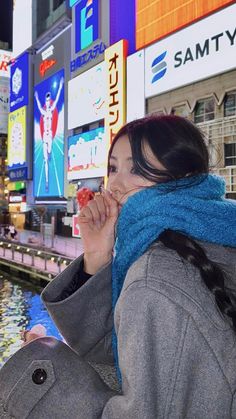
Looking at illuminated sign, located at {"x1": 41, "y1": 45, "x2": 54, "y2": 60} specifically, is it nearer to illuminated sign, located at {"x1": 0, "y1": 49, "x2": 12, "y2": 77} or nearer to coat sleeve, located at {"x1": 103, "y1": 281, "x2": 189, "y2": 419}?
illuminated sign, located at {"x1": 0, "y1": 49, "x2": 12, "y2": 77}

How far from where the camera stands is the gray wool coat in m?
0.95

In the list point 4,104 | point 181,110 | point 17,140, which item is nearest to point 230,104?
point 181,110

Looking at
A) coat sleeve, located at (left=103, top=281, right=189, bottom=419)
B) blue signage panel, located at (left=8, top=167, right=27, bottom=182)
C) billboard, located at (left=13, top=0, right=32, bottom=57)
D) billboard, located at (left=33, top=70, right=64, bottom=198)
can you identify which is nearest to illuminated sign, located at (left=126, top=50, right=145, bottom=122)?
billboard, located at (left=33, top=70, right=64, bottom=198)

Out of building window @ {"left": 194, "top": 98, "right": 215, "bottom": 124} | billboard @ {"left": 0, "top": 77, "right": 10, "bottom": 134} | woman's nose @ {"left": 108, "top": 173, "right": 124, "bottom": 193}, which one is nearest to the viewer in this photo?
woman's nose @ {"left": 108, "top": 173, "right": 124, "bottom": 193}

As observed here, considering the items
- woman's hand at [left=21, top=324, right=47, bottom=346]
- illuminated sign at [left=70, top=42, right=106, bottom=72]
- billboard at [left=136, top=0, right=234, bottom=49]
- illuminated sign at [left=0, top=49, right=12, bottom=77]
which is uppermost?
illuminated sign at [left=0, top=49, right=12, bottom=77]

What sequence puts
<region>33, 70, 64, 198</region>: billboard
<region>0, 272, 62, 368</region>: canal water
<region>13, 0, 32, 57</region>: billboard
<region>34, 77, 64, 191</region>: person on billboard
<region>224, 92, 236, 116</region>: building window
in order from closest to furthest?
<region>0, 272, 62, 368</region>: canal water, <region>224, 92, 236, 116</region>: building window, <region>33, 70, 64, 198</region>: billboard, <region>34, 77, 64, 191</region>: person on billboard, <region>13, 0, 32, 57</region>: billboard

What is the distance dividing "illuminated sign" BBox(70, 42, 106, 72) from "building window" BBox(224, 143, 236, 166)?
8380mm

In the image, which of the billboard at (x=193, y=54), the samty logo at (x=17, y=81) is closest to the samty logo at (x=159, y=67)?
the billboard at (x=193, y=54)

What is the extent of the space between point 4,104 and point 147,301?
35364 mm

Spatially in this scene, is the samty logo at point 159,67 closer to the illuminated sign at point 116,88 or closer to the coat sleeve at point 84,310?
the illuminated sign at point 116,88

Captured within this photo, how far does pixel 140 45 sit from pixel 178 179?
1523 centimetres

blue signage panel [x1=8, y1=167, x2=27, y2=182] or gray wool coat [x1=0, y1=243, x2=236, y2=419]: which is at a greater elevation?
blue signage panel [x1=8, y1=167, x2=27, y2=182]

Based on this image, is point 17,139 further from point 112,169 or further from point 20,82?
point 112,169

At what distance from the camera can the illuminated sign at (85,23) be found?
19.2m
